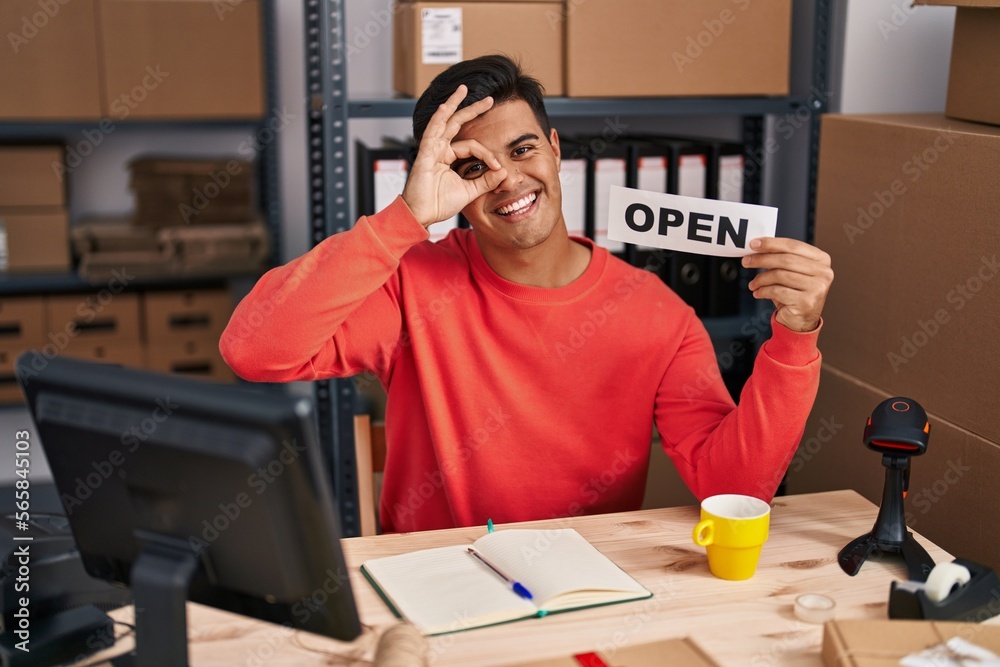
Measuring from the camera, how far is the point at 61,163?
2889 millimetres

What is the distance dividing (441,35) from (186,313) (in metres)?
1.49

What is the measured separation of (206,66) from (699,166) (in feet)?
5.04

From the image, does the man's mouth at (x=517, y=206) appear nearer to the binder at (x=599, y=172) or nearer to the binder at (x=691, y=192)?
the binder at (x=599, y=172)

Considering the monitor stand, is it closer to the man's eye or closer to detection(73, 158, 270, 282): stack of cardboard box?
the man's eye

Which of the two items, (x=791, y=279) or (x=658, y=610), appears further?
(x=791, y=279)

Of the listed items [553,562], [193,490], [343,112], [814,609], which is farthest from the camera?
[343,112]

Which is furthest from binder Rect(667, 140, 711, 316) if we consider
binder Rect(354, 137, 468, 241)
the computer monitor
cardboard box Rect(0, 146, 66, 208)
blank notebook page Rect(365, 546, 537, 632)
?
cardboard box Rect(0, 146, 66, 208)

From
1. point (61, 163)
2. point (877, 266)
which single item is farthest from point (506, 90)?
point (61, 163)

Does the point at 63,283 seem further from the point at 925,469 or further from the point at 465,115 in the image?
the point at 925,469

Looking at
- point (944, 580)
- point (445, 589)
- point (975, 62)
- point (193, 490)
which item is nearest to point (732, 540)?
point (944, 580)

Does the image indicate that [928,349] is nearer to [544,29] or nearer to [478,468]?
[478,468]

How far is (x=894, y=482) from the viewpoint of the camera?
1.24 metres

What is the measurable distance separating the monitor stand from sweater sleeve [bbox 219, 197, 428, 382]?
1.82 feet

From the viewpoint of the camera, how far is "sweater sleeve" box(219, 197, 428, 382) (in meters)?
1.36
